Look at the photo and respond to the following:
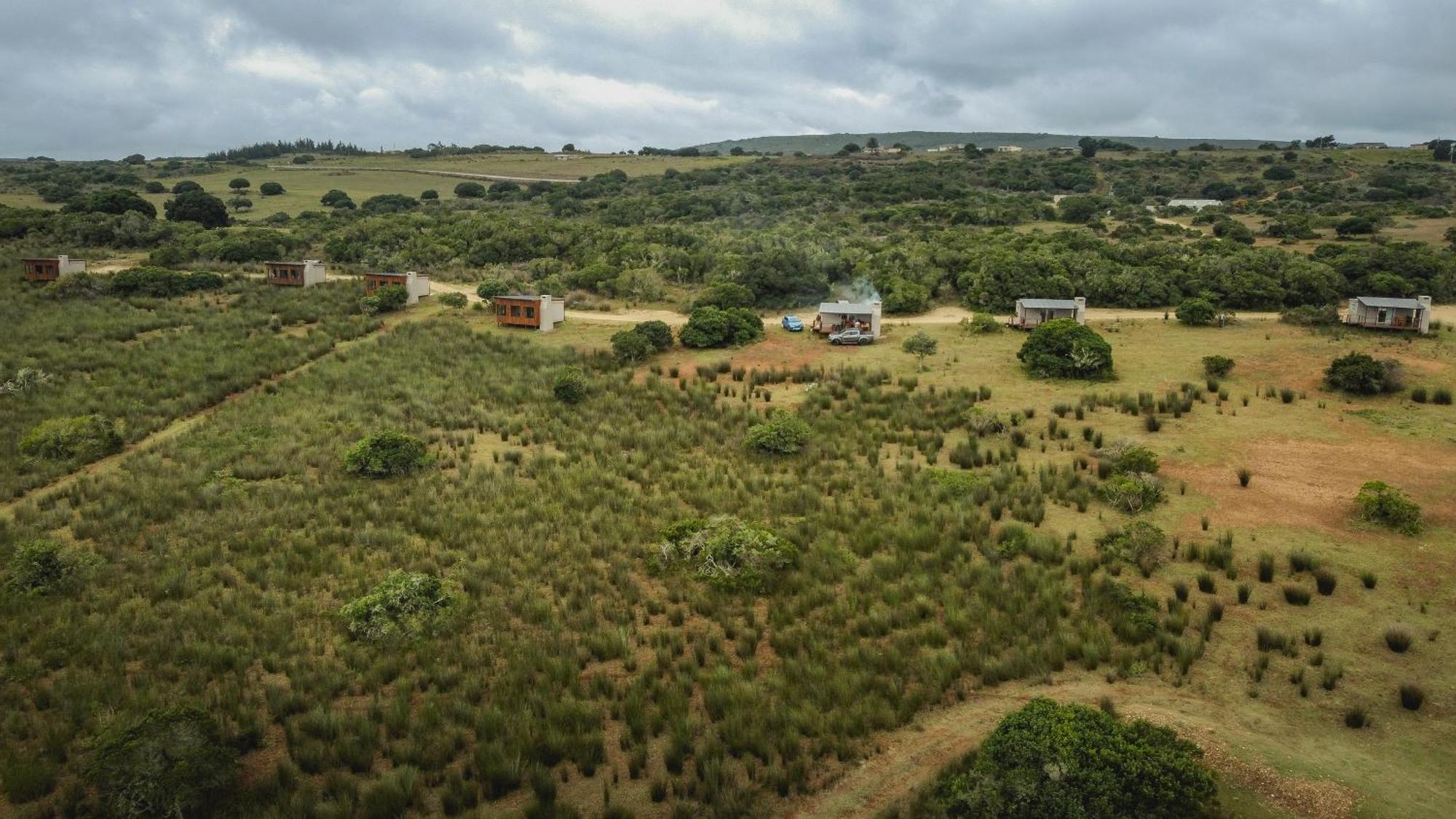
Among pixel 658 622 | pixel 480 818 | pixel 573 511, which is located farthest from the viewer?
pixel 573 511

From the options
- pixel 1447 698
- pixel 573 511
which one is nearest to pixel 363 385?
pixel 573 511

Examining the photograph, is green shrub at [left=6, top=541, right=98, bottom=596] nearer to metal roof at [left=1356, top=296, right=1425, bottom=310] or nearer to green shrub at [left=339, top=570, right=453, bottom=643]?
green shrub at [left=339, top=570, right=453, bottom=643]

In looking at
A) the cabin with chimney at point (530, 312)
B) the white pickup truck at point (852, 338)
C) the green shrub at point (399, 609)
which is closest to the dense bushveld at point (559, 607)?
the green shrub at point (399, 609)

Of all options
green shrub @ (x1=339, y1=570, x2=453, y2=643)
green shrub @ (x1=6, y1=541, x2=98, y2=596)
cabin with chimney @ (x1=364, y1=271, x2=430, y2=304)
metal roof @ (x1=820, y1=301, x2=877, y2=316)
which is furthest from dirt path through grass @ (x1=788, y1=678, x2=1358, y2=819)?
cabin with chimney @ (x1=364, y1=271, x2=430, y2=304)

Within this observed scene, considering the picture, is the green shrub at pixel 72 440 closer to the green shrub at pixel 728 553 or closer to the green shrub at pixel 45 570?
the green shrub at pixel 45 570

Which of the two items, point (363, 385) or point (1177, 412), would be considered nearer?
point (1177, 412)

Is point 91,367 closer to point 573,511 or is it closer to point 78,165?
point 573,511
